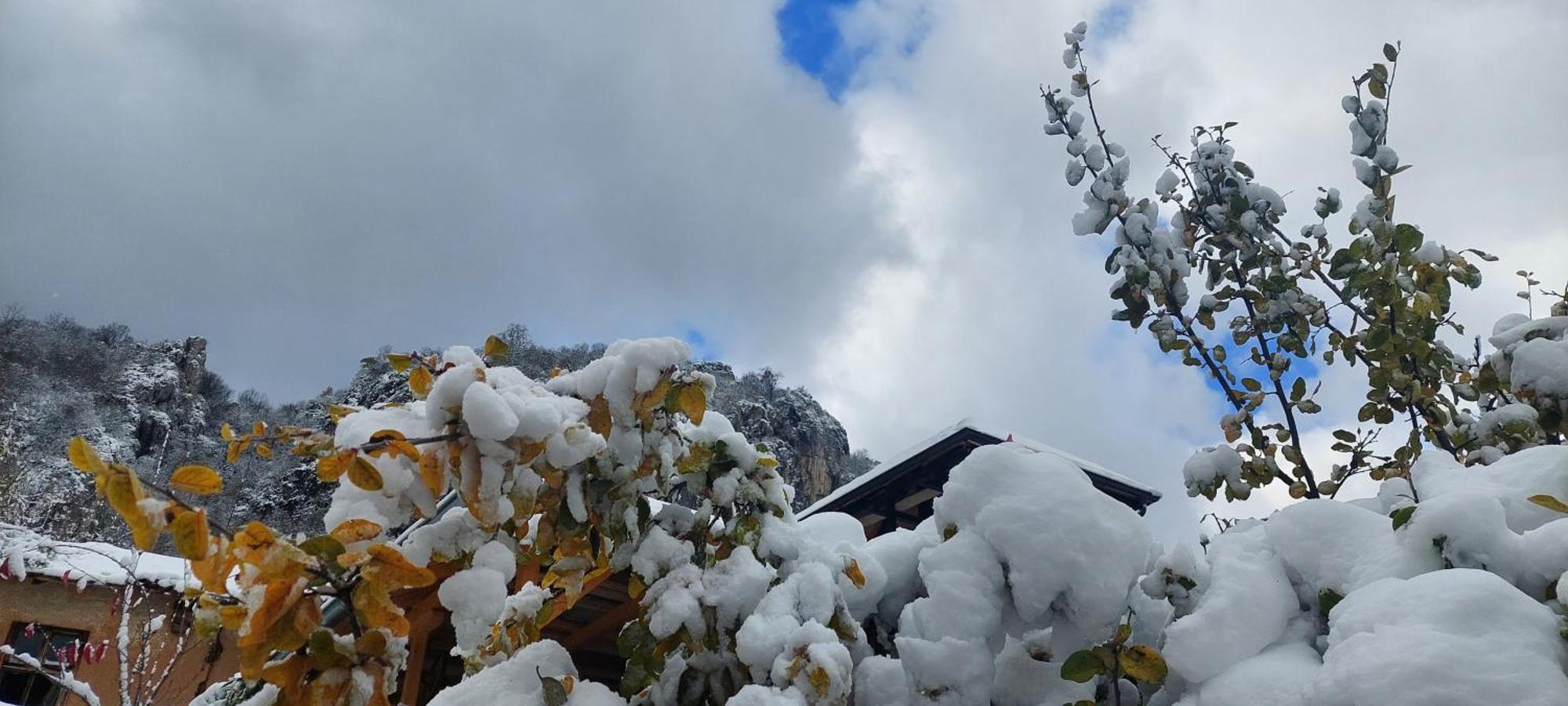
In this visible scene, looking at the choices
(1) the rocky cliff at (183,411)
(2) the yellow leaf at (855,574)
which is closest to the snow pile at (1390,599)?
(2) the yellow leaf at (855,574)

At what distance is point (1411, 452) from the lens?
8.11 ft

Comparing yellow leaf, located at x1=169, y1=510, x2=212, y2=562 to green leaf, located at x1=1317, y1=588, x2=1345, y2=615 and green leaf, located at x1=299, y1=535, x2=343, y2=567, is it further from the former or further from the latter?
green leaf, located at x1=1317, y1=588, x2=1345, y2=615

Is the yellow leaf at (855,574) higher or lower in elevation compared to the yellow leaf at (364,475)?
higher

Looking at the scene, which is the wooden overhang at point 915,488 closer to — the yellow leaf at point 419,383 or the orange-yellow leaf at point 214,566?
the yellow leaf at point 419,383

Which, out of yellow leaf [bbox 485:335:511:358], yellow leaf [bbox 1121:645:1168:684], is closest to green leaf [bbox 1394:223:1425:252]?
yellow leaf [bbox 1121:645:1168:684]

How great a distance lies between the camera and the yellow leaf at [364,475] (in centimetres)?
91

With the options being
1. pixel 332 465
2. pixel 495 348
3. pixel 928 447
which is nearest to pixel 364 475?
pixel 332 465

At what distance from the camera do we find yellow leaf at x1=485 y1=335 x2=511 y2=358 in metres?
1.29

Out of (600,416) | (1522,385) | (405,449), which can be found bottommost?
(405,449)

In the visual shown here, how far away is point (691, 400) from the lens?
1224 mm

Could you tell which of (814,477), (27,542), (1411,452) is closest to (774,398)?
(814,477)

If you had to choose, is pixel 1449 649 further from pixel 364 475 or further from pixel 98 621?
pixel 98 621

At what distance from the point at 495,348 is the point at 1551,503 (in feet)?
4.60

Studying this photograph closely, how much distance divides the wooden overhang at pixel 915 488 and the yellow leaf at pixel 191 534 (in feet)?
18.7
